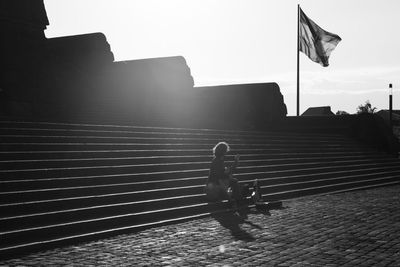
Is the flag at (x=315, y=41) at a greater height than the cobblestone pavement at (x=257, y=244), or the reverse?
the flag at (x=315, y=41)

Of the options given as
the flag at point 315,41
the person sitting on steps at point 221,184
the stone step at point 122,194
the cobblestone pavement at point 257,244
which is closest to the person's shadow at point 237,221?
the cobblestone pavement at point 257,244

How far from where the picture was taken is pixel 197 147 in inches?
576

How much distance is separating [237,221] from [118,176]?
2.64 meters

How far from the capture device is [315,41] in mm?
25297

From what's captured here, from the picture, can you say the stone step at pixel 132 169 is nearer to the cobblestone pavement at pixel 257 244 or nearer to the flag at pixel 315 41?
the cobblestone pavement at pixel 257 244

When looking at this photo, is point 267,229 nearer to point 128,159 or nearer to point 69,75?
A: point 128,159

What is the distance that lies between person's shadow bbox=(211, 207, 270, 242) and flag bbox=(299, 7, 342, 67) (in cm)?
1572

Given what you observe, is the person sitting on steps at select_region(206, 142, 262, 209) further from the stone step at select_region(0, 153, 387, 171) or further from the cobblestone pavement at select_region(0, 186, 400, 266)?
the stone step at select_region(0, 153, 387, 171)

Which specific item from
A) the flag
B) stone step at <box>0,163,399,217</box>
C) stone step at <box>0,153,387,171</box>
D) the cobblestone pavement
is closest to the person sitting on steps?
stone step at <box>0,163,399,217</box>

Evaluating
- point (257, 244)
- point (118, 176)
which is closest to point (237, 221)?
point (257, 244)

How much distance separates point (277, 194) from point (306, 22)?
50.3 ft

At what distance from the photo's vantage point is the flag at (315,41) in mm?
24766

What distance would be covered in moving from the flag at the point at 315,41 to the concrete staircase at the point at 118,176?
27.0 ft

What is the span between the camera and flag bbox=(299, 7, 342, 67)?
2477 centimetres
